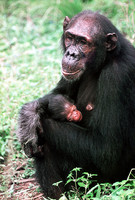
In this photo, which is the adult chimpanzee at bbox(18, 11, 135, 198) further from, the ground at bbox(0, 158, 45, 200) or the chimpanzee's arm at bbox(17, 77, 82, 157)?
the ground at bbox(0, 158, 45, 200)

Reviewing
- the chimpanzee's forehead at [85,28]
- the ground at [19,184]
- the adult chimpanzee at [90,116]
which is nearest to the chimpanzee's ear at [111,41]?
the adult chimpanzee at [90,116]

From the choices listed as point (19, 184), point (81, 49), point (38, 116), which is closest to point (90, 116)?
point (38, 116)

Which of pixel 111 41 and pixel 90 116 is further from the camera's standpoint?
pixel 90 116

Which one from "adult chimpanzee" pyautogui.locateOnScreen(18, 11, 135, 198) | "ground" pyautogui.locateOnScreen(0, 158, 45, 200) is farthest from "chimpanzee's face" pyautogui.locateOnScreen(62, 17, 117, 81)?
"ground" pyautogui.locateOnScreen(0, 158, 45, 200)

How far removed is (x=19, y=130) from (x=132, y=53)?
197 centimetres

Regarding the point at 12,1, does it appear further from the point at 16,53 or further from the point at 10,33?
the point at 16,53

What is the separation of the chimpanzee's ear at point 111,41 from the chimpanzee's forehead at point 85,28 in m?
0.19

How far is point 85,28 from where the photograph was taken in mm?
5324

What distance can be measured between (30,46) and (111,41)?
4.77 m

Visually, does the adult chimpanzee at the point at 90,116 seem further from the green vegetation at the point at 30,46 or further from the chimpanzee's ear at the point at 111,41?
the green vegetation at the point at 30,46

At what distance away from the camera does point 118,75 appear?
499 cm

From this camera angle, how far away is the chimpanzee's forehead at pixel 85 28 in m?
5.26

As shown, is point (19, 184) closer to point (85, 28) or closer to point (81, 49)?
point (81, 49)

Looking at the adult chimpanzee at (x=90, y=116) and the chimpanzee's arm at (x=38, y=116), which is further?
the chimpanzee's arm at (x=38, y=116)
